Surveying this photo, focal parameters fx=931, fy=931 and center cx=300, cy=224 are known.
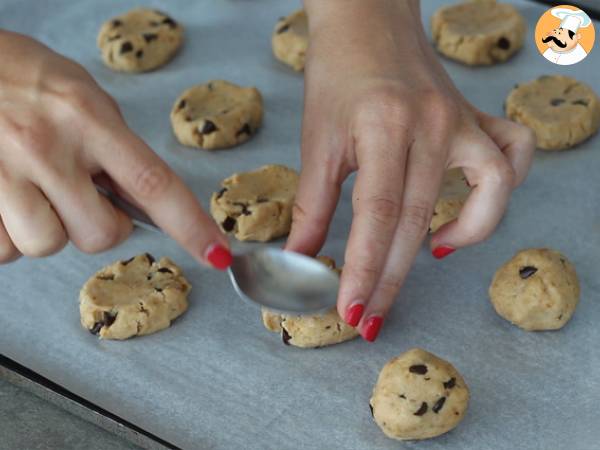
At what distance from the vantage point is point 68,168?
49.7 inches

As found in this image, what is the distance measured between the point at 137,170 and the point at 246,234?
Result: 2.03 feet

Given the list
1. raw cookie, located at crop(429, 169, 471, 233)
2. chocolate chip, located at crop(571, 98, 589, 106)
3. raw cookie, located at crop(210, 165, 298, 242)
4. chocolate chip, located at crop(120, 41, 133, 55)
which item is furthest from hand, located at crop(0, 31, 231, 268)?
chocolate chip, located at crop(571, 98, 589, 106)

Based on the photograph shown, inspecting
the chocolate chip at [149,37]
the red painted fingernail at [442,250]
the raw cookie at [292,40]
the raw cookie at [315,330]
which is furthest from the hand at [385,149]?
the chocolate chip at [149,37]

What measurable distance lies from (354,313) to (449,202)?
0.55 metres

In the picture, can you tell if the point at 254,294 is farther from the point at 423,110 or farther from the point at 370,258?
the point at 423,110

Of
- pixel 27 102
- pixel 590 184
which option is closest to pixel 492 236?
pixel 590 184

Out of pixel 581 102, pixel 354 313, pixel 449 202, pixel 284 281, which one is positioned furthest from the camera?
pixel 581 102

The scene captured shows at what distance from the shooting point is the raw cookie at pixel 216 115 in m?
2.06

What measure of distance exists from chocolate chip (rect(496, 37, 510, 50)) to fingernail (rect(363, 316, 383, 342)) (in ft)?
3.41

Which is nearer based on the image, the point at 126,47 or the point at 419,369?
the point at 419,369

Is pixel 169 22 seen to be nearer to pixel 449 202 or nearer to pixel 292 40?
pixel 292 40

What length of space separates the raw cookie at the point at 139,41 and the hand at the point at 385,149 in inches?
29.9

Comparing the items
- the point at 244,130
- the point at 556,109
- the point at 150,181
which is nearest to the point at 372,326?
the point at 150,181

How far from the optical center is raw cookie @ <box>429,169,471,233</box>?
184 centimetres
